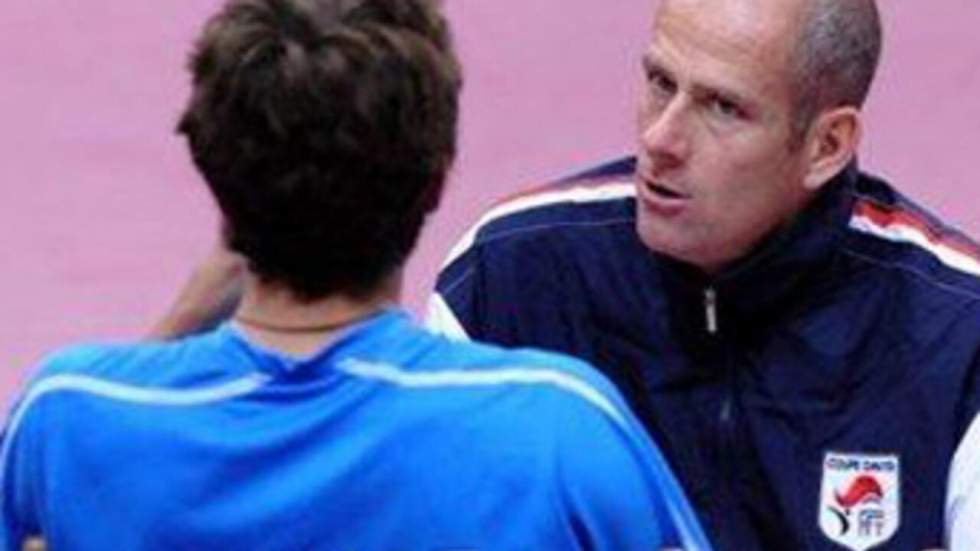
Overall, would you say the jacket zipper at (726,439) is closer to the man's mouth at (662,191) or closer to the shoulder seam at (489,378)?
the man's mouth at (662,191)

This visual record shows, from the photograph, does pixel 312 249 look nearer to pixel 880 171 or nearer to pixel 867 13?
pixel 867 13

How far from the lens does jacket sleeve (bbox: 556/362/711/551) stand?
1929mm

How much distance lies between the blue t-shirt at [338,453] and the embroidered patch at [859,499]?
837mm

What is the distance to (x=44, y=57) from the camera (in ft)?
15.2

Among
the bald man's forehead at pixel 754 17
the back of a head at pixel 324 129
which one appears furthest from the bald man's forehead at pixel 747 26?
the back of a head at pixel 324 129

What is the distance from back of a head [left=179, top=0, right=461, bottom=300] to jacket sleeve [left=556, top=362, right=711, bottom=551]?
7.1 inches

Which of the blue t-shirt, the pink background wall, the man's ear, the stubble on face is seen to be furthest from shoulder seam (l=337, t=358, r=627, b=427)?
the pink background wall

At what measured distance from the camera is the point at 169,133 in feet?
15.3

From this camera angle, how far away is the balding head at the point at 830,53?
282 cm

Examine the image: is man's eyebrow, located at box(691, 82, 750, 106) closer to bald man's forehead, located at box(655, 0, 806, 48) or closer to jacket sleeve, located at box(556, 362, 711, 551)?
bald man's forehead, located at box(655, 0, 806, 48)

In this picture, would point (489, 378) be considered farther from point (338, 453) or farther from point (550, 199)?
point (550, 199)

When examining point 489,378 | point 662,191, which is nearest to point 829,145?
point 662,191

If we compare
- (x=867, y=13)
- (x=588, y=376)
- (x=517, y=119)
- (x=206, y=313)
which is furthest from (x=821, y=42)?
(x=517, y=119)

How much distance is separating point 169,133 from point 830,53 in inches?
79.2
